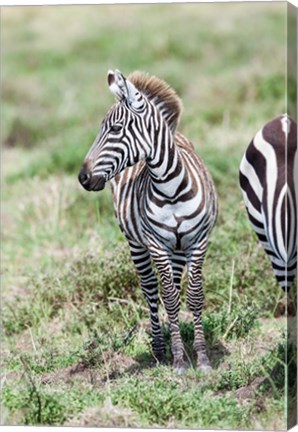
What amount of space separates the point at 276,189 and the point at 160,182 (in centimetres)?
64

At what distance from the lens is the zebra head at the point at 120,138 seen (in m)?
5.38

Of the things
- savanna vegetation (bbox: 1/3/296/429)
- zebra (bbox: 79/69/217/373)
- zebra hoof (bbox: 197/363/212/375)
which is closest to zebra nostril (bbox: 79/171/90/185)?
zebra (bbox: 79/69/217/373)

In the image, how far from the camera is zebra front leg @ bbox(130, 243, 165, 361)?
19.6ft

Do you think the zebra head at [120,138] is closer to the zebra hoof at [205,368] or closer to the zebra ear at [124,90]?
the zebra ear at [124,90]

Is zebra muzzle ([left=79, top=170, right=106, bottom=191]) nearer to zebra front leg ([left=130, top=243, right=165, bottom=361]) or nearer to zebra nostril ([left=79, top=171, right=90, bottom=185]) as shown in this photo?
zebra nostril ([left=79, top=171, right=90, bottom=185])

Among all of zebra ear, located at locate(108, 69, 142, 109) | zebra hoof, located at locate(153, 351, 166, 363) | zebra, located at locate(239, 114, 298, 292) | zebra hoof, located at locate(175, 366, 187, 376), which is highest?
zebra ear, located at locate(108, 69, 142, 109)

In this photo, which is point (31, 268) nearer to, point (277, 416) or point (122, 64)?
point (277, 416)

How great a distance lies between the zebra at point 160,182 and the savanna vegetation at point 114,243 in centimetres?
31

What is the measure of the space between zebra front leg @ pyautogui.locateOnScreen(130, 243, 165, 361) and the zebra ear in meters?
0.86

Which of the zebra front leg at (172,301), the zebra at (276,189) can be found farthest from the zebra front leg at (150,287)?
the zebra at (276,189)

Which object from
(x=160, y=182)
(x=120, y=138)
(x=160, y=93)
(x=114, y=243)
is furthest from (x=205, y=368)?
(x=114, y=243)

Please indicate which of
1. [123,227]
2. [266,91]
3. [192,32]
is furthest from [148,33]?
[123,227]

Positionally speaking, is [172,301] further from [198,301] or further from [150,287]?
[150,287]

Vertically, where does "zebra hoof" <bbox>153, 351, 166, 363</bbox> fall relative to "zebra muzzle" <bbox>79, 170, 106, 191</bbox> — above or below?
below
